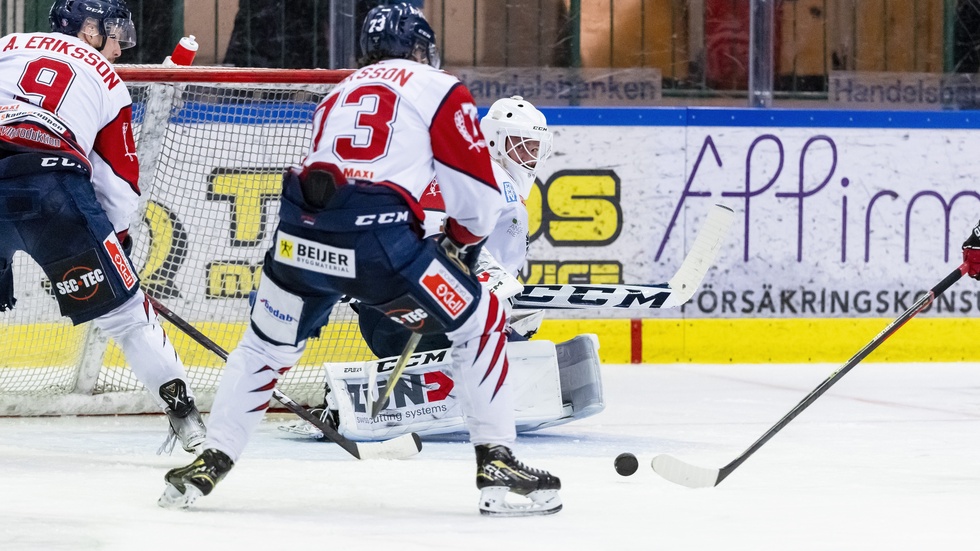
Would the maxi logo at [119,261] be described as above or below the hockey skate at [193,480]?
above

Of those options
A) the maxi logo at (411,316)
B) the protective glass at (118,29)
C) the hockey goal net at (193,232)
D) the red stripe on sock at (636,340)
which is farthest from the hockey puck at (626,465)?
the red stripe on sock at (636,340)

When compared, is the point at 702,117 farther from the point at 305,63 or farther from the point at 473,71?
the point at 305,63

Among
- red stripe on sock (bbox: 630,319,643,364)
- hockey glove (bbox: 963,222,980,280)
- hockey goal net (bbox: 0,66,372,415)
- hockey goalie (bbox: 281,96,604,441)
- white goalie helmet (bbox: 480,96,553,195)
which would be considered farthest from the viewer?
red stripe on sock (bbox: 630,319,643,364)

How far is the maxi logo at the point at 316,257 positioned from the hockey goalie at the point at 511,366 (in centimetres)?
111

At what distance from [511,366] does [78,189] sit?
4.40 feet

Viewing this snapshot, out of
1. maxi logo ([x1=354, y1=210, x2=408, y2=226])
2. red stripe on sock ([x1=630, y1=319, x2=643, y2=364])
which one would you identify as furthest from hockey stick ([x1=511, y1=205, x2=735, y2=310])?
red stripe on sock ([x1=630, y1=319, x2=643, y2=364])

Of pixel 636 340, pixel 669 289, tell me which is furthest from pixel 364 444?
pixel 636 340

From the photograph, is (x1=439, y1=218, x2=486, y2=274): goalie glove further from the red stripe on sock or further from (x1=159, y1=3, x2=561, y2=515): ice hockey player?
the red stripe on sock

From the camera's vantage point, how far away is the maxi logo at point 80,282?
143 inches

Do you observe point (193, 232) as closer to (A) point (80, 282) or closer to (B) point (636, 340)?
(A) point (80, 282)

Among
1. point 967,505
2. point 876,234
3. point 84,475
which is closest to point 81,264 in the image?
point 84,475

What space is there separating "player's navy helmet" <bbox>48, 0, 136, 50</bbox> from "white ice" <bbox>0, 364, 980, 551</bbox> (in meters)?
1.12

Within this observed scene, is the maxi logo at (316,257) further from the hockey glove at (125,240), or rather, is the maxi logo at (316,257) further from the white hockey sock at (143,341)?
the hockey glove at (125,240)

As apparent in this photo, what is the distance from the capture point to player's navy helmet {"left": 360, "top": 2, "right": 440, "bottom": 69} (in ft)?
10.2
